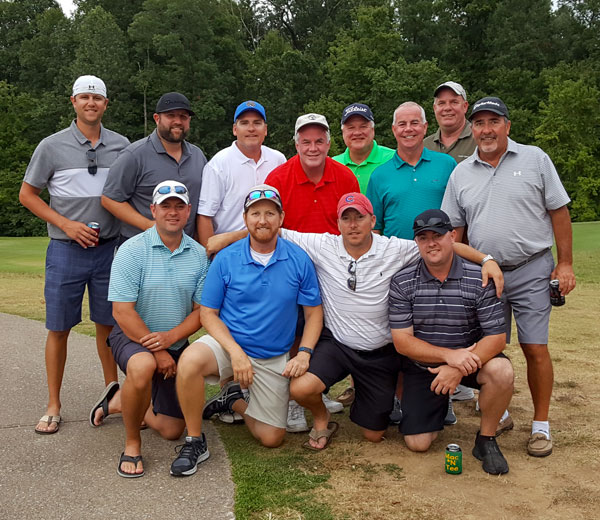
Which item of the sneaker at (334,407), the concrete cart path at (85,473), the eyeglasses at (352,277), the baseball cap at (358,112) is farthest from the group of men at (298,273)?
the sneaker at (334,407)

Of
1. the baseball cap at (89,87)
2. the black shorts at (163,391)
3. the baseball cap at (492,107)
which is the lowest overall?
the black shorts at (163,391)

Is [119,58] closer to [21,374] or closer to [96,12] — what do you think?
[96,12]

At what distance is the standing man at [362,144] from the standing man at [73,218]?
2.10 m

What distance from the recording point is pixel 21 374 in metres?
6.69

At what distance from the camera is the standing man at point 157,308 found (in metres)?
4.50

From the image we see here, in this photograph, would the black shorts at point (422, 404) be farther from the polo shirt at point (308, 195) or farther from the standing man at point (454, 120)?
the standing man at point (454, 120)

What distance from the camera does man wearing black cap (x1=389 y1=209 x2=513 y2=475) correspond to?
452 cm

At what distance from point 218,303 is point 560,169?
118 feet

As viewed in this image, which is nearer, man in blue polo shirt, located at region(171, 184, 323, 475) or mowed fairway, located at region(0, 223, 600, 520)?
mowed fairway, located at region(0, 223, 600, 520)

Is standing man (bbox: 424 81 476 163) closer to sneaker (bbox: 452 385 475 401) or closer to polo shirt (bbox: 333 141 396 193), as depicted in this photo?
polo shirt (bbox: 333 141 396 193)

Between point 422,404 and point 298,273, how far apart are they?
4.43 feet

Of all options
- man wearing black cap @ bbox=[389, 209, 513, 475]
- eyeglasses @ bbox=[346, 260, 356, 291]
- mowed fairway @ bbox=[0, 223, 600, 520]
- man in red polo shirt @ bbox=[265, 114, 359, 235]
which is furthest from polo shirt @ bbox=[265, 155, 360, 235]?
mowed fairway @ bbox=[0, 223, 600, 520]

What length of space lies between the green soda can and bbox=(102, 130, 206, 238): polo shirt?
278 cm

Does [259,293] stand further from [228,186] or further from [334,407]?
[334,407]
